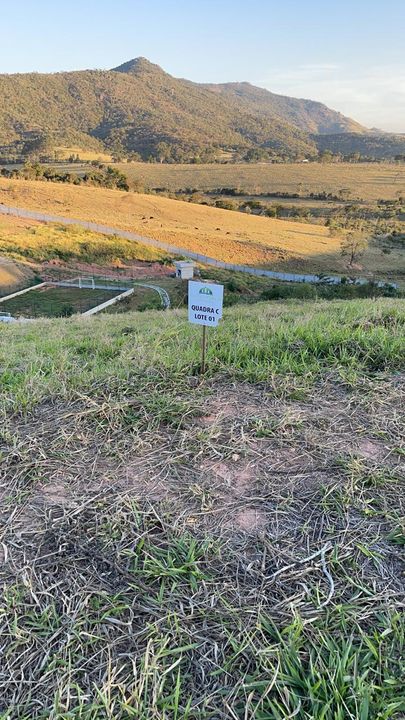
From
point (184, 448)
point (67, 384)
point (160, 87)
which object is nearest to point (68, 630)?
point (184, 448)

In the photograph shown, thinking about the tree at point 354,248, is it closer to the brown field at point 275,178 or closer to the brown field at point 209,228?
the brown field at point 209,228

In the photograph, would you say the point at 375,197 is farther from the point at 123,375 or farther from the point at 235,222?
the point at 123,375

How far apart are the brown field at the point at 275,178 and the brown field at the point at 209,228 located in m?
20.3

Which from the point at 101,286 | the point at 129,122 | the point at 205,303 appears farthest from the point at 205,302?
the point at 129,122

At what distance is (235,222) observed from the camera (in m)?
46.2

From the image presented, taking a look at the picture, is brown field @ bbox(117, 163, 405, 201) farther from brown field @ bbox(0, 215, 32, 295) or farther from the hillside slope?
brown field @ bbox(0, 215, 32, 295)

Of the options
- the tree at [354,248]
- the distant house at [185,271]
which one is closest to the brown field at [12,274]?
the distant house at [185,271]

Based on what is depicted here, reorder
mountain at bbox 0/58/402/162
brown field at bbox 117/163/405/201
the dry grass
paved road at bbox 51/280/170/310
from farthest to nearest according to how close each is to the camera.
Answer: mountain at bbox 0/58/402/162 < the dry grass < brown field at bbox 117/163/405/201 < paved road at bbox 51/280/170/310

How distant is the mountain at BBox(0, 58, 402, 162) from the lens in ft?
308

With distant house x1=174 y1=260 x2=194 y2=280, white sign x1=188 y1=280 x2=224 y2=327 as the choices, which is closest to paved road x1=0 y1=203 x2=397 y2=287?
distant house x1=174 y1=260 x2=194 y2=280

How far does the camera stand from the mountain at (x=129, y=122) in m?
93.9

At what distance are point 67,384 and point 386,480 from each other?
1.89m

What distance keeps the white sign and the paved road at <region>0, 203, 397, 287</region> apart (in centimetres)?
2920

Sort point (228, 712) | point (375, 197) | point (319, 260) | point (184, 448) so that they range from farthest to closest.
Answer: point (375, 197)
point (319, 260)
point (184, 448)
point (228, 712)
